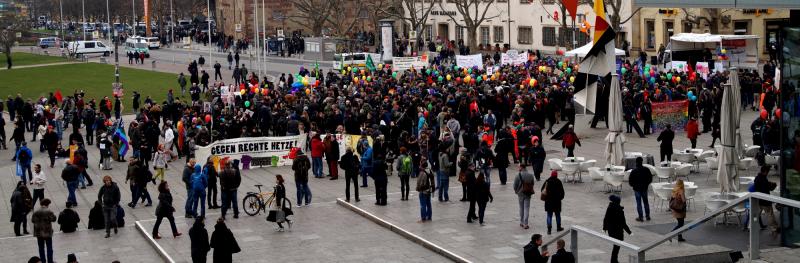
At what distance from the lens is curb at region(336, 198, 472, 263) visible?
21.5 m

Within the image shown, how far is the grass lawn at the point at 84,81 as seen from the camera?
6431 cm

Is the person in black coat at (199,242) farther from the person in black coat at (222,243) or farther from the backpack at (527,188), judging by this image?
the backpack at (527,188)

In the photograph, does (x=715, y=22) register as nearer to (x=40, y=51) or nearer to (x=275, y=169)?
(x=275, y=169)

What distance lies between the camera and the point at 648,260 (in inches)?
645

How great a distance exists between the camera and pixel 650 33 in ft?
244

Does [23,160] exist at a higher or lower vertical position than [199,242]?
higher

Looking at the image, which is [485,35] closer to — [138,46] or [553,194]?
[138,46]

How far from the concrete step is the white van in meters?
87.2

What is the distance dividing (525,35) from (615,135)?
188 ft

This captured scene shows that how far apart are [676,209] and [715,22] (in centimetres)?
4956

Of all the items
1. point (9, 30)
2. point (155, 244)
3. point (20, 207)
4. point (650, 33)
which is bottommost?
point (155, 244)

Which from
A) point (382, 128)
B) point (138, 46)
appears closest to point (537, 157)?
point (382, 128)

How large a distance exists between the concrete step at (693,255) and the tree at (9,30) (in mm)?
76370

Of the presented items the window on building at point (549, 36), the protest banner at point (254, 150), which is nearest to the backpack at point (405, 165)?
the protest banner at point (254, 150)
